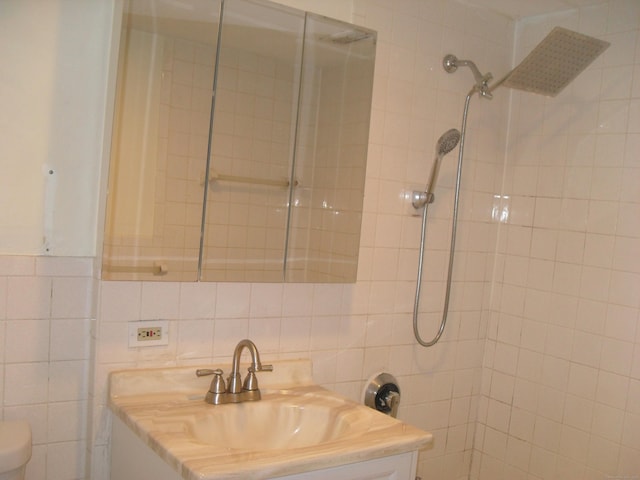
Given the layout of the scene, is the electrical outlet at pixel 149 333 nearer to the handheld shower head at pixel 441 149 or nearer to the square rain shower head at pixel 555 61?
the handheld shower head at pixel 441 149

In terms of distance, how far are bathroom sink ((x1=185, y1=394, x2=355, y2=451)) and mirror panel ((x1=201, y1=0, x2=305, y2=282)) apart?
0.40 m

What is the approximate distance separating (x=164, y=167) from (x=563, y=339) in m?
1.61

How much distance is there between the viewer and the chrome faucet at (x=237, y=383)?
1792 mm

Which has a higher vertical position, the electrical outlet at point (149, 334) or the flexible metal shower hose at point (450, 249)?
the flexible metal shower hose at point (450, 249)

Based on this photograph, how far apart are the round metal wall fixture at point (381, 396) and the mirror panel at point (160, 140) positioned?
0.81 meters

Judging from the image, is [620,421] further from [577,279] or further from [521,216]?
[521,216]

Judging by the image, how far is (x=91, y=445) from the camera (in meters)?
1.79

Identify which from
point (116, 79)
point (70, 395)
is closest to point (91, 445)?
point (70, 395)

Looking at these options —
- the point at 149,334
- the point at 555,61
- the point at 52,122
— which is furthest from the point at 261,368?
the point at 555,61

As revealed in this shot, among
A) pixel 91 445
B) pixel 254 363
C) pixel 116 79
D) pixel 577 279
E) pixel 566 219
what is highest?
pixel 116 79

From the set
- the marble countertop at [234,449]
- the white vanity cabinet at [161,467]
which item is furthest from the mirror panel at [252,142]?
the white vanity cabinet at [161,467]

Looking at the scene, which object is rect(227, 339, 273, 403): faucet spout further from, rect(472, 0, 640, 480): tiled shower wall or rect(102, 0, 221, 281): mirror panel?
rect(472, 0, 640, 480): tiled shower wall

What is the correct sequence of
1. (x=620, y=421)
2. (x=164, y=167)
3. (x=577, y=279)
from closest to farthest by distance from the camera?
1. (x=164, y=167)
2. (x=620, y=421)
3. (x=577, y=279)

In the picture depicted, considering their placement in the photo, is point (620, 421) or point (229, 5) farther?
point (620, 421)
